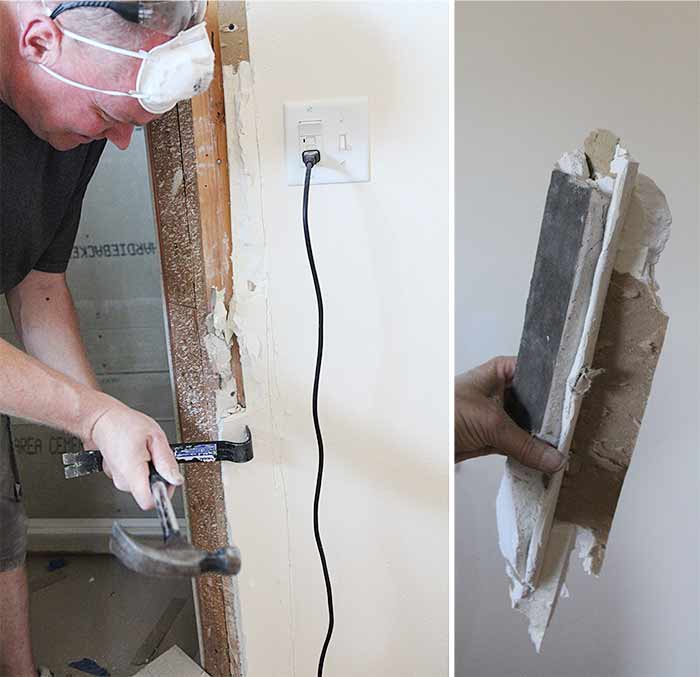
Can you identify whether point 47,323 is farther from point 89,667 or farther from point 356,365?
point 89,667

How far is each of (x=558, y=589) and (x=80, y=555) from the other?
1.16m

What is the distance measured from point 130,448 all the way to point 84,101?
34 cm

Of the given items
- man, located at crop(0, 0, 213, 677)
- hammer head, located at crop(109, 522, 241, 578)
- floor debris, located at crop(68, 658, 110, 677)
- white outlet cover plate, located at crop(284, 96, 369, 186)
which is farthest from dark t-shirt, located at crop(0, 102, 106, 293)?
floor debris, located at crop(68, 658, 110, 677)

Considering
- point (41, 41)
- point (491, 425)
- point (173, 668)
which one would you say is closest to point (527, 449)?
point (491, 425)

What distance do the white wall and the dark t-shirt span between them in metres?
0.20

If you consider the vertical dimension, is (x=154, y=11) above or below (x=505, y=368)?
above

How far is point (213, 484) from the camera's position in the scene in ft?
Result: 3.01

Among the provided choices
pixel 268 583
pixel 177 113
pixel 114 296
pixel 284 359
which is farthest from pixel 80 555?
pixel 177 113

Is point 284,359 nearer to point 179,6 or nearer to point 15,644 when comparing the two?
point 179,6

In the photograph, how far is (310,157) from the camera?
0.78 metres

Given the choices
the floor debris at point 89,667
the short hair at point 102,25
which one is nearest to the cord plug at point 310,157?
the short hair at point 102,25

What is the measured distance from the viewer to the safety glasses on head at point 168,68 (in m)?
0.60

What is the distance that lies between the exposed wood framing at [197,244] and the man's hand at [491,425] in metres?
0.37

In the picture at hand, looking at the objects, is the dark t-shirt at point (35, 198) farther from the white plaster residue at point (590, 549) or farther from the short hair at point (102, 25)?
the white plaster residue at point (590, 549)
